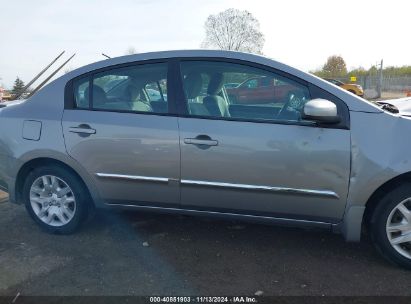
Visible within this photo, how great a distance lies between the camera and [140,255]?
139 inches

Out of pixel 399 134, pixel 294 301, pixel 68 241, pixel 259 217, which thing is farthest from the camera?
pixel 68 241

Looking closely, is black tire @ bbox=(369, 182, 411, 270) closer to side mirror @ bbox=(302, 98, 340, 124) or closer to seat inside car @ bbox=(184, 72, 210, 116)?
side mirror @ bbox=(302, 98, 340, 124)

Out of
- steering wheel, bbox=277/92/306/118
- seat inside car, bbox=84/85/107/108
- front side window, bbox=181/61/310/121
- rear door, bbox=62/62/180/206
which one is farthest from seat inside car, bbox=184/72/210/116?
seat inside car, bbox=84/85/107/108

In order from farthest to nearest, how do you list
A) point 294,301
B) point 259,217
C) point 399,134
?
point 259,217, point 399,134, point 294,301

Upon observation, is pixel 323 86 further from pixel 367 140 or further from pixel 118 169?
pixel 118 169

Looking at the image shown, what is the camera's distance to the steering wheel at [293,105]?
327cm

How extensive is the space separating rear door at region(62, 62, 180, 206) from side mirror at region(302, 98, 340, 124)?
107 centimetres

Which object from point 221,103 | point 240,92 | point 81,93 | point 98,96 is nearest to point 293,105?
point 240,92

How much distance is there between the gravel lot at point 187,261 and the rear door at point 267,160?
40cm

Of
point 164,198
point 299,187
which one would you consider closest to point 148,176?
point 164,198

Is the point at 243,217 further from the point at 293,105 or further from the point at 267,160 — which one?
the point at 293,105

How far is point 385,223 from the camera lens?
3.16 metres

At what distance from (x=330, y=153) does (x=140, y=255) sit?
177 cm

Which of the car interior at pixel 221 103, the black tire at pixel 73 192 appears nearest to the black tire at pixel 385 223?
the car interior at pixel 221 103
